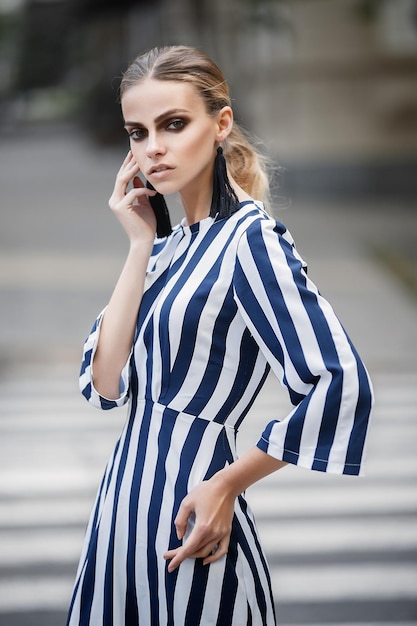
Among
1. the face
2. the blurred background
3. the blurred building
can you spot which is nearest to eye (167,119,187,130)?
the face

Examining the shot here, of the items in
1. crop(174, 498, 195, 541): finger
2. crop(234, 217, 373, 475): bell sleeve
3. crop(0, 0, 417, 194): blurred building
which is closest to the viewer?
crop(234, 217, 373, 475): bell sleeve

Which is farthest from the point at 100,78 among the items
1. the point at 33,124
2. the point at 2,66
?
the point at 2,66

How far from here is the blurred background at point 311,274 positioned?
463 centimetres

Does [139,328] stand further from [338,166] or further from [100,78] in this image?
[100,78]

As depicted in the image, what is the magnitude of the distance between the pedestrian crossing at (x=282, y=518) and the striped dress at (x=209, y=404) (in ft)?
7.36

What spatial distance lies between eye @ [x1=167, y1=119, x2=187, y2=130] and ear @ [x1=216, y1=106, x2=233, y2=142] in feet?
0.31

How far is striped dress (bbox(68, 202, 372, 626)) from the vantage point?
5.85 ft

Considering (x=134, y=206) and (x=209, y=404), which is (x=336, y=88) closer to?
(x=134, y=206)

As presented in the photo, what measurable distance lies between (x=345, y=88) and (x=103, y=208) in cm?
530

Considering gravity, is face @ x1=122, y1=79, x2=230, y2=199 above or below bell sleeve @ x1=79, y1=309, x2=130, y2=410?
above

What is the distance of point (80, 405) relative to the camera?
23.6 feet

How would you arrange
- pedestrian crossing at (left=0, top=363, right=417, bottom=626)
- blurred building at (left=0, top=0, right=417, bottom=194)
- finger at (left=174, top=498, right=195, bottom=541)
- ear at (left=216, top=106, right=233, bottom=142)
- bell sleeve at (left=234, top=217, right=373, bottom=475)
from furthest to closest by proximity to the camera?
1. blurred building at (left=0, top=0, right=417, bottom=194)
2. pedestrian crossing at (left=0, top=363, right=417, bottom=626)
3. ear at (left=216, top=106, right=233, bottom=142)
4. finger at (left=174, top=498, right=195, bottom=541)
5. bell sleeve at (left=234, top=217, right=373, bottom=475)

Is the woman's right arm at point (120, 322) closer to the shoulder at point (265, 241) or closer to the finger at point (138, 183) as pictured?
the finger at point (138, 183)

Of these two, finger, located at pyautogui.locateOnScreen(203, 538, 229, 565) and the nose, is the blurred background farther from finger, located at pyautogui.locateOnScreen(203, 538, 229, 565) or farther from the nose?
finger, located at pyautogui.locateOnScreen(203, 538, 229, 565)
